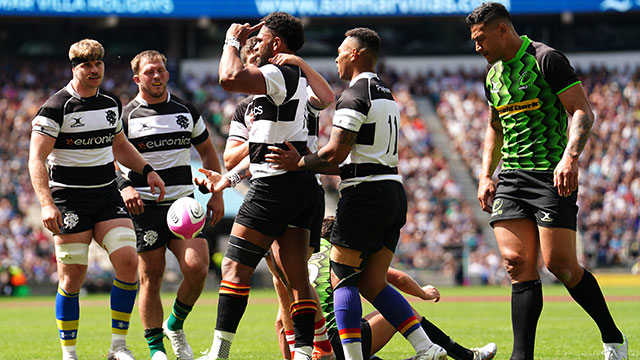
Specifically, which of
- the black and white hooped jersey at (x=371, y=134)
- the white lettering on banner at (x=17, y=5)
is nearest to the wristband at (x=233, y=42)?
the black and white hooped jersey at (x=371, y=134)

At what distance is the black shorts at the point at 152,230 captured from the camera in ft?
26.2

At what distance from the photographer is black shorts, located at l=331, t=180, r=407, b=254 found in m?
6.29

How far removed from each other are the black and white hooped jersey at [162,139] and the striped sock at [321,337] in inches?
79.4

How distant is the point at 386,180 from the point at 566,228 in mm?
1360

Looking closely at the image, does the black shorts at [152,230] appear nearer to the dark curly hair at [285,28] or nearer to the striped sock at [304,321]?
the striped sock at [304,321]

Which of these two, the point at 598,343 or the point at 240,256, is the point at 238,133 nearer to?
the point at 240,256

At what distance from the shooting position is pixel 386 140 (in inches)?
252

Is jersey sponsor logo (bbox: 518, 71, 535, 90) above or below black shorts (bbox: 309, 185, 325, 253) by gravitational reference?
above

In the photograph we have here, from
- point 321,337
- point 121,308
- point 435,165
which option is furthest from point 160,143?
point 435,165

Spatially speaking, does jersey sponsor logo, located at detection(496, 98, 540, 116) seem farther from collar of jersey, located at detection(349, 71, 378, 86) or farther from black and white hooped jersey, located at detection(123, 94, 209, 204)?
black and white hooped jersey, located at detection(123, 94, 209, 204)

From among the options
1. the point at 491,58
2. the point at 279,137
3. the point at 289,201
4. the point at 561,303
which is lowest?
the point at 561,303

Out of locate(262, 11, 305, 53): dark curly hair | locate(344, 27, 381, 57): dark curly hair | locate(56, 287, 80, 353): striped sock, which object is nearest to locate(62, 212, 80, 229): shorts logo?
locate(56, 287, 80, 353): striped sock

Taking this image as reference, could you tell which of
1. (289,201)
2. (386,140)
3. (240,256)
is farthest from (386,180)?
(240,256)

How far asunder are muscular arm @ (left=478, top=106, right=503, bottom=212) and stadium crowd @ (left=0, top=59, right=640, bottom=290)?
21.1 metres
